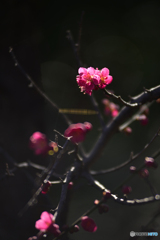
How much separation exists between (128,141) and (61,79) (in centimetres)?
113

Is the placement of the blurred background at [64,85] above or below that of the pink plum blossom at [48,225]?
above

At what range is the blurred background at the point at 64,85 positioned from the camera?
1.01 meters

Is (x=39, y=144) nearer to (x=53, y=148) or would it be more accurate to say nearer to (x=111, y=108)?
(x=53, y=148)

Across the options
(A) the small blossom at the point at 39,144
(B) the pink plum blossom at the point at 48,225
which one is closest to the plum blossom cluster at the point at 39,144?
(A) the small blossom at the point at 39,144

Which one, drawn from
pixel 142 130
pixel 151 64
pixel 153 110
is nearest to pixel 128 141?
pixel 142 130

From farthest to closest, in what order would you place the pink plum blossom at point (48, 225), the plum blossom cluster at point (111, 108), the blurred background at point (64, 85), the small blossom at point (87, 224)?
the plum blossom cluster at point (111, 108) → the blurred background at point (64, 85) → the small blossom at point (87, 224) → the pink plum blossom at point (48, 225)

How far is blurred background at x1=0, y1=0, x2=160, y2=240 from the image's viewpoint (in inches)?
39.9

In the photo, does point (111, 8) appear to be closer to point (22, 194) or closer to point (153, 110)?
point (153, 110)

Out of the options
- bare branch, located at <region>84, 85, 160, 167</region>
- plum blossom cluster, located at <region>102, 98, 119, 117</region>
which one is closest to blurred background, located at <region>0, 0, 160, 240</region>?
bare branch, located at <region>84, 85, 160, 167</region>

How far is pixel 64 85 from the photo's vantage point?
1630 millimetres

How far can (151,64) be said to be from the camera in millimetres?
2773

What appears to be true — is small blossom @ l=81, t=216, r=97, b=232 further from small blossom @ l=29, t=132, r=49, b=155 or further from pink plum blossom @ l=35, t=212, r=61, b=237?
small blossom @ l=29, t=132, r=49, b=155

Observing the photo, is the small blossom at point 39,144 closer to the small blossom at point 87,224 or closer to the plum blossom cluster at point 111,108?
the small blossom at point 87,224

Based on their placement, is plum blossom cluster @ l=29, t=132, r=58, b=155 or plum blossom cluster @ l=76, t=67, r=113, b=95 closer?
plum blossom cluster @ l=76, t=67, r=113, b=95
